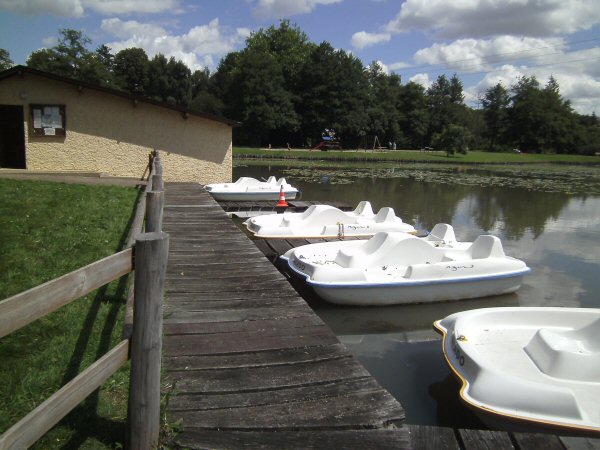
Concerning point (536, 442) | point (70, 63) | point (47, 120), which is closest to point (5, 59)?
point (70, 63)

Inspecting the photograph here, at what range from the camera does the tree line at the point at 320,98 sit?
6275cm

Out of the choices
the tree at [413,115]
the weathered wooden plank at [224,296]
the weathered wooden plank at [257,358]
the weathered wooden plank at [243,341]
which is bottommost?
the weathered wooden plank at [257,358]

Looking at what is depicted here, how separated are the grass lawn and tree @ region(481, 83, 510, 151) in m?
96.5

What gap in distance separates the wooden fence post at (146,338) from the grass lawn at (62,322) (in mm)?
322

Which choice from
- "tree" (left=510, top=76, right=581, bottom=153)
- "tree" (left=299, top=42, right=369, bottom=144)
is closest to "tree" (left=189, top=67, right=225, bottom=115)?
"tree" (left=299, top=42, right=369, bottom=144)

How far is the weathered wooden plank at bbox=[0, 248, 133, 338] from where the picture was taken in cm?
176

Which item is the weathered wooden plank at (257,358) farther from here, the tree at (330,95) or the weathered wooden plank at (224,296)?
the tree at (330,95)

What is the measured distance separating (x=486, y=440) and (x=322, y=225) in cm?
854

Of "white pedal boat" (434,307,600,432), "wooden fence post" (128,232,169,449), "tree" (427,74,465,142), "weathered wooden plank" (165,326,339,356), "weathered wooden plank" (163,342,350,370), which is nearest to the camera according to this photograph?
"wooden fence post" (128,232,169,449)

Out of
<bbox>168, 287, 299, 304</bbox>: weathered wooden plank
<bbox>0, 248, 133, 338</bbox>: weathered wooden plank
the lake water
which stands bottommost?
the lake water

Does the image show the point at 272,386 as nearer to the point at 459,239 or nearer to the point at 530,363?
the point at 530,363

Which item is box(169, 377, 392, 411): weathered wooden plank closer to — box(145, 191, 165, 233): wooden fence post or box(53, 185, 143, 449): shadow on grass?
box(53, 185, 143, 449): shadow on grass

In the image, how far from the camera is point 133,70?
A: 76375 mm

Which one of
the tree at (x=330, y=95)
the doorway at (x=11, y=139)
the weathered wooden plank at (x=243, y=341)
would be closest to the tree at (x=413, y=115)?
the tree at (x=330, y=95)
